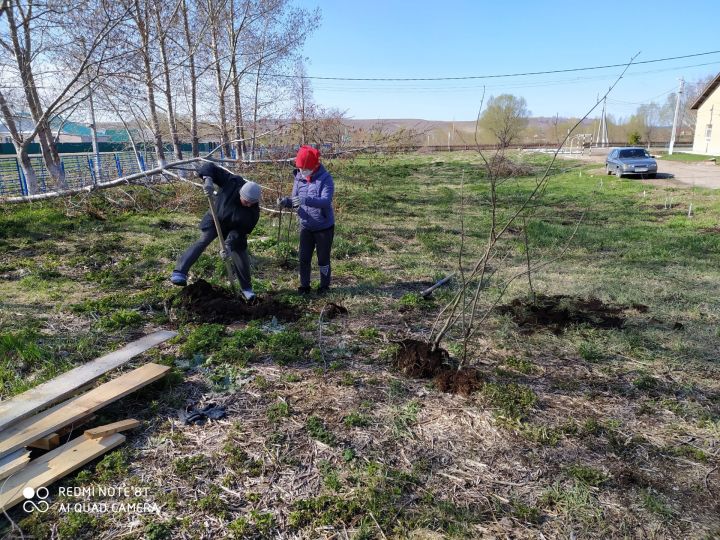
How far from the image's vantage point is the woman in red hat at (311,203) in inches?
208

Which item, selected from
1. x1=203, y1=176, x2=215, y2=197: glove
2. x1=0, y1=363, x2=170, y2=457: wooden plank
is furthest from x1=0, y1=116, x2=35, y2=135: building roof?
x1=0, y1=363, x2=170, y2=457: wooden plank

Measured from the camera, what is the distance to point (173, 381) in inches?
139

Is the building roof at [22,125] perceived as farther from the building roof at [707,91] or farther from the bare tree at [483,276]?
the building roof at [707,91]

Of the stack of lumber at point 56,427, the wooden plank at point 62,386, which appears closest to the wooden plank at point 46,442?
the stack of lumber at point 56,427

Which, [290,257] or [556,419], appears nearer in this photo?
[556,419]

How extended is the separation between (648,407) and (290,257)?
515cm

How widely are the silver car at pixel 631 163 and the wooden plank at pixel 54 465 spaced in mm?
21025

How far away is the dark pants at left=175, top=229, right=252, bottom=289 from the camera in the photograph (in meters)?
5.11

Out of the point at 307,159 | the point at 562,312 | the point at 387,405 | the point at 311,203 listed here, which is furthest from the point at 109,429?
the point at 562,312

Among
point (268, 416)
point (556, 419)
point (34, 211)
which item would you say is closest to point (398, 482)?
point (268, 416)

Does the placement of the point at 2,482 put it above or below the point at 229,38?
below

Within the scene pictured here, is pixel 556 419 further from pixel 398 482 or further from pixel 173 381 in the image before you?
pixel 173 381

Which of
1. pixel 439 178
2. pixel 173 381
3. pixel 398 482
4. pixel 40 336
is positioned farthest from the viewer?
pixel 439 178

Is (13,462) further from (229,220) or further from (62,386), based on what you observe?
(229,220)
